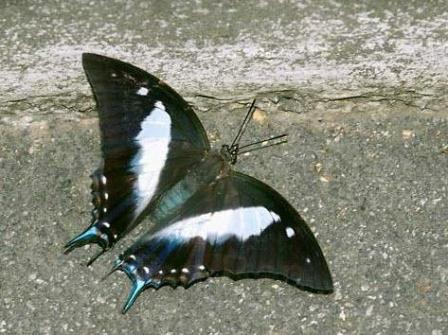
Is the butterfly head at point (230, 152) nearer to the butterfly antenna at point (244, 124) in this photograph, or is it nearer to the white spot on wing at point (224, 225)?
the butterfly antenna at point (244, 124)

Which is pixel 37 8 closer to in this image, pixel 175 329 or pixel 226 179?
pixel 226 179

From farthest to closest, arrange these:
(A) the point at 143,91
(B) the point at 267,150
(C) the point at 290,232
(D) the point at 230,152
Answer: (B) the point at 267,150, (D) the point at 230,152, (A) the point at 143,91, (C) the point at 290,232

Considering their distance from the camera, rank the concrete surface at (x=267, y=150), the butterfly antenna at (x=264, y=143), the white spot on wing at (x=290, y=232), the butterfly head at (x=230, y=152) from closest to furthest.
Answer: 1. the white spot on wing at (x=290, y=232)
2. the concrete surface at (x=267, y=150)
3. the butterfly head at (x=230, y=152)
4. the butterfly antenna at (x=264, y=143)

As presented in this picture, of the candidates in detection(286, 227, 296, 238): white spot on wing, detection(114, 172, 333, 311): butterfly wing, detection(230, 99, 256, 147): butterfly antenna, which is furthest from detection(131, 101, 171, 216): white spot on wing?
detection(286, 227, 296, 238): white spot on wing

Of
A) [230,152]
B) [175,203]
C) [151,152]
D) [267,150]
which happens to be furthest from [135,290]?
[267,150]

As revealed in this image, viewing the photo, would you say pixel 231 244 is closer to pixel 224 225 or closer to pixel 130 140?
pixel 224 225

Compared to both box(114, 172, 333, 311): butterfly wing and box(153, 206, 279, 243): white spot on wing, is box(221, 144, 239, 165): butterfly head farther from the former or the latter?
box(153, 206, 279, 243): white spot on wing

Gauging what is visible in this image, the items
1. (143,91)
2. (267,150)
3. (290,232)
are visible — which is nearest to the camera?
(290,232)

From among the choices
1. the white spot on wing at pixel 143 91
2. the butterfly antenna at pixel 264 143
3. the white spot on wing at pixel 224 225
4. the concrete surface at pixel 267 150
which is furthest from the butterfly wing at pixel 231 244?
the white spot on wing at pixel 143 91
